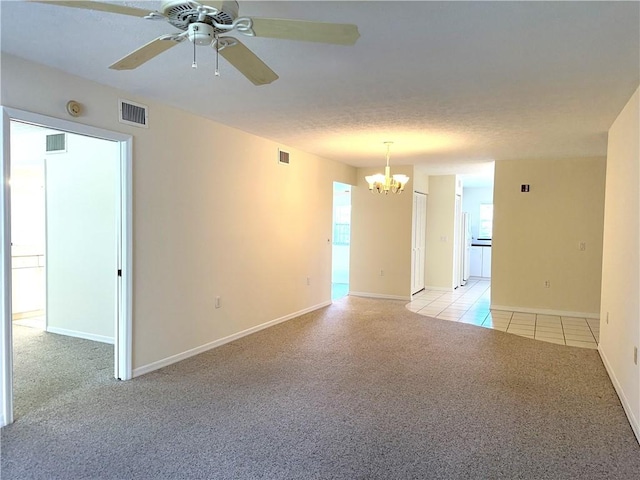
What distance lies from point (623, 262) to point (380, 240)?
4.42 m

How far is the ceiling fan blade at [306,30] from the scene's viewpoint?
1.61 m

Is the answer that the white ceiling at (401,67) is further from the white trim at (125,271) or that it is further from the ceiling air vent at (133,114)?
the white trim at (125,271)

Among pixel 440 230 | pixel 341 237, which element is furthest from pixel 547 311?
pixel 341 237

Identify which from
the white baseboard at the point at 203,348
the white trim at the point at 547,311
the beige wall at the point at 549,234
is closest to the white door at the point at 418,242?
the beige wall at the point at 549,234

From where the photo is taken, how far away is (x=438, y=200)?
849cm

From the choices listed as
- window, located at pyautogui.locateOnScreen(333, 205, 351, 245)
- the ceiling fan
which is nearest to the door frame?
the ceiling fan

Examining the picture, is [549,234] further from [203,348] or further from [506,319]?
[203,348]

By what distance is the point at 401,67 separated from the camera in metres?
2.72

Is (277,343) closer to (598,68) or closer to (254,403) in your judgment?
(254,403)

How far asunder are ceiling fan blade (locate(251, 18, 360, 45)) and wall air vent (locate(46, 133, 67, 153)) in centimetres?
402

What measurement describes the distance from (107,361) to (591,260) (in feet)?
21.0

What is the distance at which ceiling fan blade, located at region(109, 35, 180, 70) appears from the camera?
1.82 meters

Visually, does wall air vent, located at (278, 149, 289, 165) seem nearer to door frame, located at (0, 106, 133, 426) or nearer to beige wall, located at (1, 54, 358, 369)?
beige wall, located at (1, 54, 358, 369)

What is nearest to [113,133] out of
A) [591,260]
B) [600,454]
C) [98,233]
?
[98,233]
